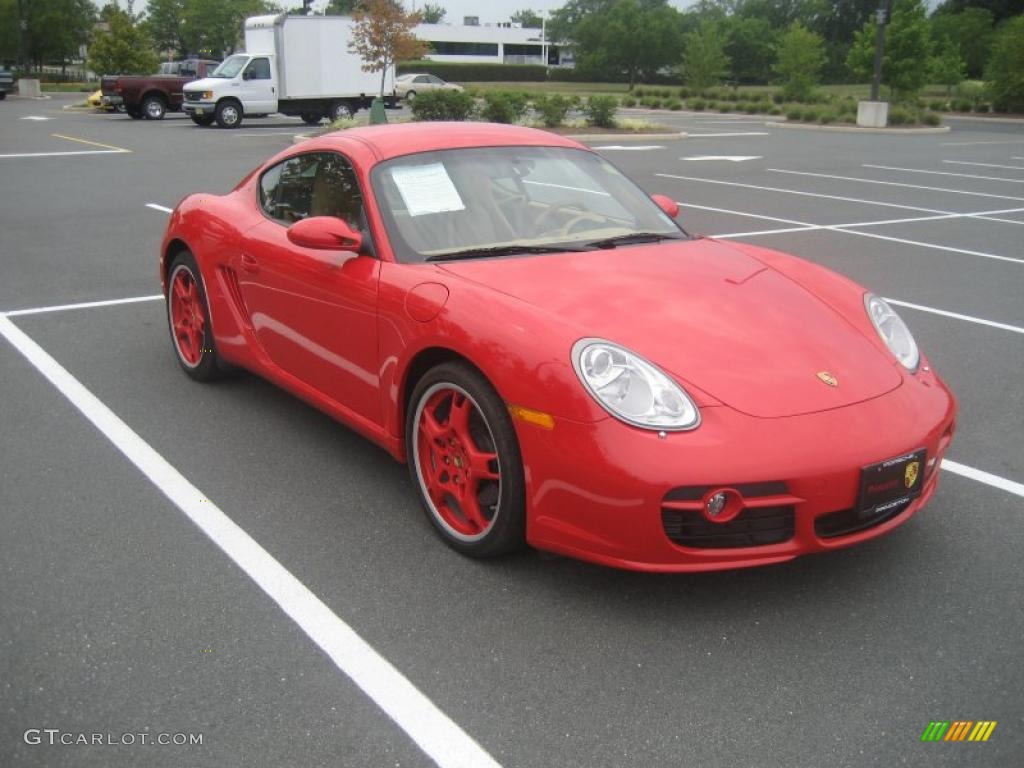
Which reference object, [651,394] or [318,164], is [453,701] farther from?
[318,164]

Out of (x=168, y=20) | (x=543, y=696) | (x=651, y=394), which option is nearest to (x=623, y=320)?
(x=651, y=394)

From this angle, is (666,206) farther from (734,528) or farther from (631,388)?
(734,528)

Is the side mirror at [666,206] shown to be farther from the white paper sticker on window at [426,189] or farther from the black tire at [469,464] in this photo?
the black tire at [469,464]

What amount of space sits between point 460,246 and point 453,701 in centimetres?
183

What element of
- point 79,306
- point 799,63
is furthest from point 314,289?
point 799,63

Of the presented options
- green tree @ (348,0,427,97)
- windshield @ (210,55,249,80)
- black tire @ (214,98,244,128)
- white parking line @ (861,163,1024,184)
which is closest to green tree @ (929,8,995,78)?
green tree @ (348,0,427,97)

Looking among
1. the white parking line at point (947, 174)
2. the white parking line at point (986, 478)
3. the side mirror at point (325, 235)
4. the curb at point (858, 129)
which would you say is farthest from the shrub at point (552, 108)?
the side mirror at point (325, 235)

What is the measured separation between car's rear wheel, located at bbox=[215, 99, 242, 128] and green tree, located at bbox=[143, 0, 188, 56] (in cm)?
5555

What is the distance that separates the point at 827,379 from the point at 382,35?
2634 cm

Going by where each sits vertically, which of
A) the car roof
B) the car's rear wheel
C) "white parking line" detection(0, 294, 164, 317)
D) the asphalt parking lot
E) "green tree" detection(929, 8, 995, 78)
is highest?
"green tree" detection(929, 8, 995, 78)

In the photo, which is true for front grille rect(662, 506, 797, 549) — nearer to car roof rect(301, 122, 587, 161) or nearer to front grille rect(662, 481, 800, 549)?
front grille rect(662, 481, 800, 549)

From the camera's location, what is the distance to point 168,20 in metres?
80.2

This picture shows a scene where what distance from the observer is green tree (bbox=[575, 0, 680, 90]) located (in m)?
80.6

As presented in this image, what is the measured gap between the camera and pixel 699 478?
9.23ft
